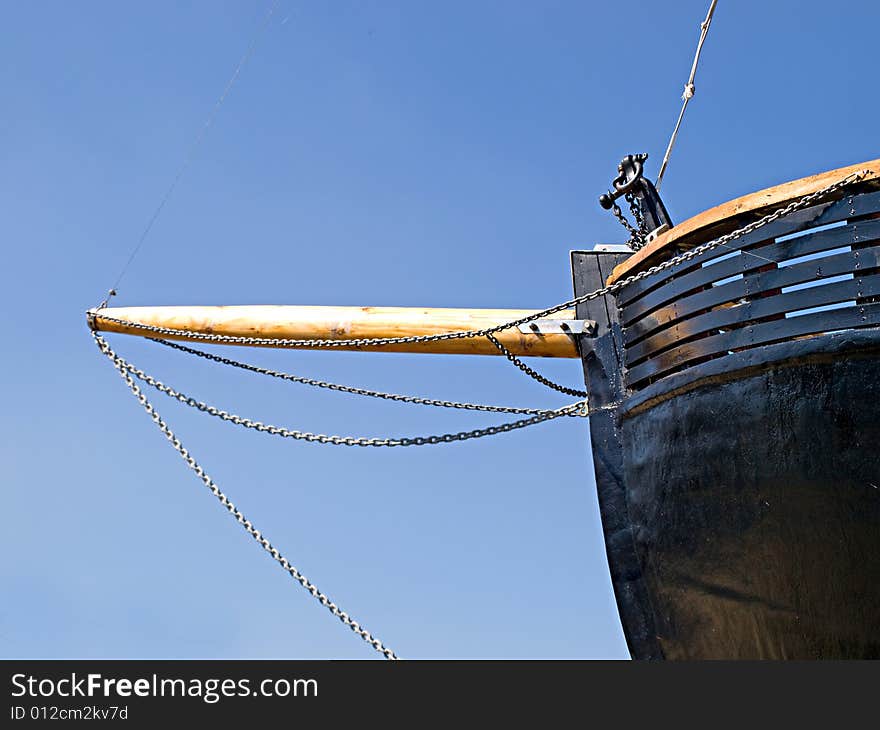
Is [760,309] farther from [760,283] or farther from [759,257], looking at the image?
[759,257]

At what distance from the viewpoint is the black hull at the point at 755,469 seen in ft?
19.3

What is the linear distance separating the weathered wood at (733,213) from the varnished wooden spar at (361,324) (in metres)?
0.91

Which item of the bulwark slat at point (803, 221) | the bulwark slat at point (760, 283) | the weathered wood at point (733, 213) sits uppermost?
the weathered wood at point (733, 213)

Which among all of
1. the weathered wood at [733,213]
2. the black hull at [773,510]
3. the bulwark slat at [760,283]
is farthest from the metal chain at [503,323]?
the black hull at [773,510]

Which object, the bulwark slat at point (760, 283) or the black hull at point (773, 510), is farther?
the bulwark slat at point (760, 283)

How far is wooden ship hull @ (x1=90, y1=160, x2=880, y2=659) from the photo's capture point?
19.4 feet

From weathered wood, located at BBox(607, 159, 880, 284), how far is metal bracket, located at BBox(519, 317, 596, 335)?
51cm

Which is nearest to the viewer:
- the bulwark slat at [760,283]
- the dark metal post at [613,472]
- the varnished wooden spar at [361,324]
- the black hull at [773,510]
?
the black hull at [773,510]

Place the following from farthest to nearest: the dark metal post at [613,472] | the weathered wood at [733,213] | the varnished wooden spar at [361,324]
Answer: the varnished wooden spar at [361,324] → the dark metal post at [613,472] → the weathered wood at [733,213]

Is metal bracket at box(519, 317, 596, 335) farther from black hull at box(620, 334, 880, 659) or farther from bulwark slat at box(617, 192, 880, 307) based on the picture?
black hull at box(620, 334, 880, 659)

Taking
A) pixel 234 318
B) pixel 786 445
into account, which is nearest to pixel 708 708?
pixel 786 445

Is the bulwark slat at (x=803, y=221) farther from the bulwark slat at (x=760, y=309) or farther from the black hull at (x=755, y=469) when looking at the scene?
the bulwark slat at (x=760, y=309)

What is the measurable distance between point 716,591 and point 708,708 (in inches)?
52.7

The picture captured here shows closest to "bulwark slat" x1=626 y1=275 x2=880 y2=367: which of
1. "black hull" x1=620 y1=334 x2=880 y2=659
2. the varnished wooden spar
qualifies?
"black hull" x1=620 y1=334 x2=880 y2=659
